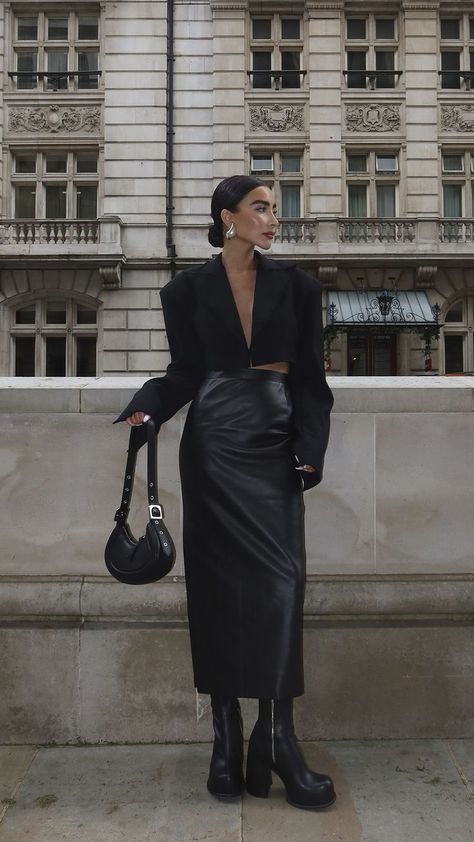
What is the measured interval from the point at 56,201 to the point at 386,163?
9.55 metres

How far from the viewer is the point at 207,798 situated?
2379 millimetres

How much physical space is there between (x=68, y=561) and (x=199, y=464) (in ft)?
3.04

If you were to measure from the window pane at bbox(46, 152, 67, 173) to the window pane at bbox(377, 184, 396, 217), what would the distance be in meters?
9.05

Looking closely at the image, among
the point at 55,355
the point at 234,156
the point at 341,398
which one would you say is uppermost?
the point at 234,156

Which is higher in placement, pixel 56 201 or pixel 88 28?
pixel 88 28

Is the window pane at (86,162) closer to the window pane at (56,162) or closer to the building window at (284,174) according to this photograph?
the window pane at (56,162)

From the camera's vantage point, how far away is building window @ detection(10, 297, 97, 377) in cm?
1906

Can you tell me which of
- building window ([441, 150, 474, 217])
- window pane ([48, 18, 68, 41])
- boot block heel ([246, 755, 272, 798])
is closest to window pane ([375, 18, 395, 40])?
building window ([441, 150, 474, 217])

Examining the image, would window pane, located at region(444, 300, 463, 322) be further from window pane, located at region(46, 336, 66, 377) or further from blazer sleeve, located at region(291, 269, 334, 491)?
blazer sleeve, located at region(291, 269, 334, 491)

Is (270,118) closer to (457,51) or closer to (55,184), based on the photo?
(457,51)

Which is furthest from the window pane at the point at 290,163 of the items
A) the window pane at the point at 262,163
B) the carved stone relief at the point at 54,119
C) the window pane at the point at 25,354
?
the window pane at the point at 25,354

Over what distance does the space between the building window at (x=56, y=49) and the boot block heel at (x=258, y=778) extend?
20.2m

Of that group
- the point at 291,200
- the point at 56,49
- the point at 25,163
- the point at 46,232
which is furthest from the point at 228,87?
the point at 46,232

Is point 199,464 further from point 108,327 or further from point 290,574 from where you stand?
point 108,327
